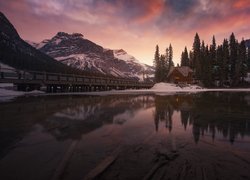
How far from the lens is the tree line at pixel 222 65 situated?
2903 inches

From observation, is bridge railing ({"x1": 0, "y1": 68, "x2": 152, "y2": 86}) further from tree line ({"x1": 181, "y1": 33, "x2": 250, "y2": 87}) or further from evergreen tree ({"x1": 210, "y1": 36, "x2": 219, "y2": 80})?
evergreen tree ({"x1": 210, "y1": 36, "x2": 219, "y2": 80})

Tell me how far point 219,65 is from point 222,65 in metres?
1.73

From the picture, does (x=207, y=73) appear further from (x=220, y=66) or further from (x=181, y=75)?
(x=181, y=75)

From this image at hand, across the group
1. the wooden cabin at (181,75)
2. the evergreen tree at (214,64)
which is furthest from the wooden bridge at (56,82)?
the evergreen tree at (214,64)

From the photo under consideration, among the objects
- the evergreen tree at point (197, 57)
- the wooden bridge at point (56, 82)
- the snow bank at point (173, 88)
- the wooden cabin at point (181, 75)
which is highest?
the evergreen tree at point (197, 57)

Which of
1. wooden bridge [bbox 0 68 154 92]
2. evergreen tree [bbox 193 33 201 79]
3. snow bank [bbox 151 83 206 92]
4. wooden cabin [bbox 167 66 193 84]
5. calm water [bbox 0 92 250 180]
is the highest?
evergreen tree [bbox 193 33 201 79]

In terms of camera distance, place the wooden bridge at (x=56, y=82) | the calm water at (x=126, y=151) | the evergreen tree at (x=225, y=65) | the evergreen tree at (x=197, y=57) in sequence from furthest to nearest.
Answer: the evergreen tree at (x=197, y=57), the evergreen tree at (x=225, y=65), the wooden bridge at (x=56, y=82), the calm water at (x=126, y=151)

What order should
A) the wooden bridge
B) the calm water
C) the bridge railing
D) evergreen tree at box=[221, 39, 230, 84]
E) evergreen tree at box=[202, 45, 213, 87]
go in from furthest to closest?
1. evergreen tree at box=[221, 39, 230, 84]
2. evergreen tree at box=[202, 45, 213, 87]
3. the wooden bridge
4. the bridge railing
5. the calm water

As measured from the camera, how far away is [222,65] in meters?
74.4

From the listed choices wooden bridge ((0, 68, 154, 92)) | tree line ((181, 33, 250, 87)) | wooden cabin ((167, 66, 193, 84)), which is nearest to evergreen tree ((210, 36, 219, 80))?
tree line ((181, 33, 250, 87))

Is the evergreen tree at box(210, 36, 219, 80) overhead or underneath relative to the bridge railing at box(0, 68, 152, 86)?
overhead

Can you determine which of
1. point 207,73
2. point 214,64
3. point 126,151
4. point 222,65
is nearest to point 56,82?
point 126,151

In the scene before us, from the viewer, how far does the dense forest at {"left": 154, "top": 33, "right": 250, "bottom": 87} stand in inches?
2906

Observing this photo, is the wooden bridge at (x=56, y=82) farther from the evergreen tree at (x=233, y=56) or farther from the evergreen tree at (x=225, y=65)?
the evergreen tree at (x=233, y=56)
